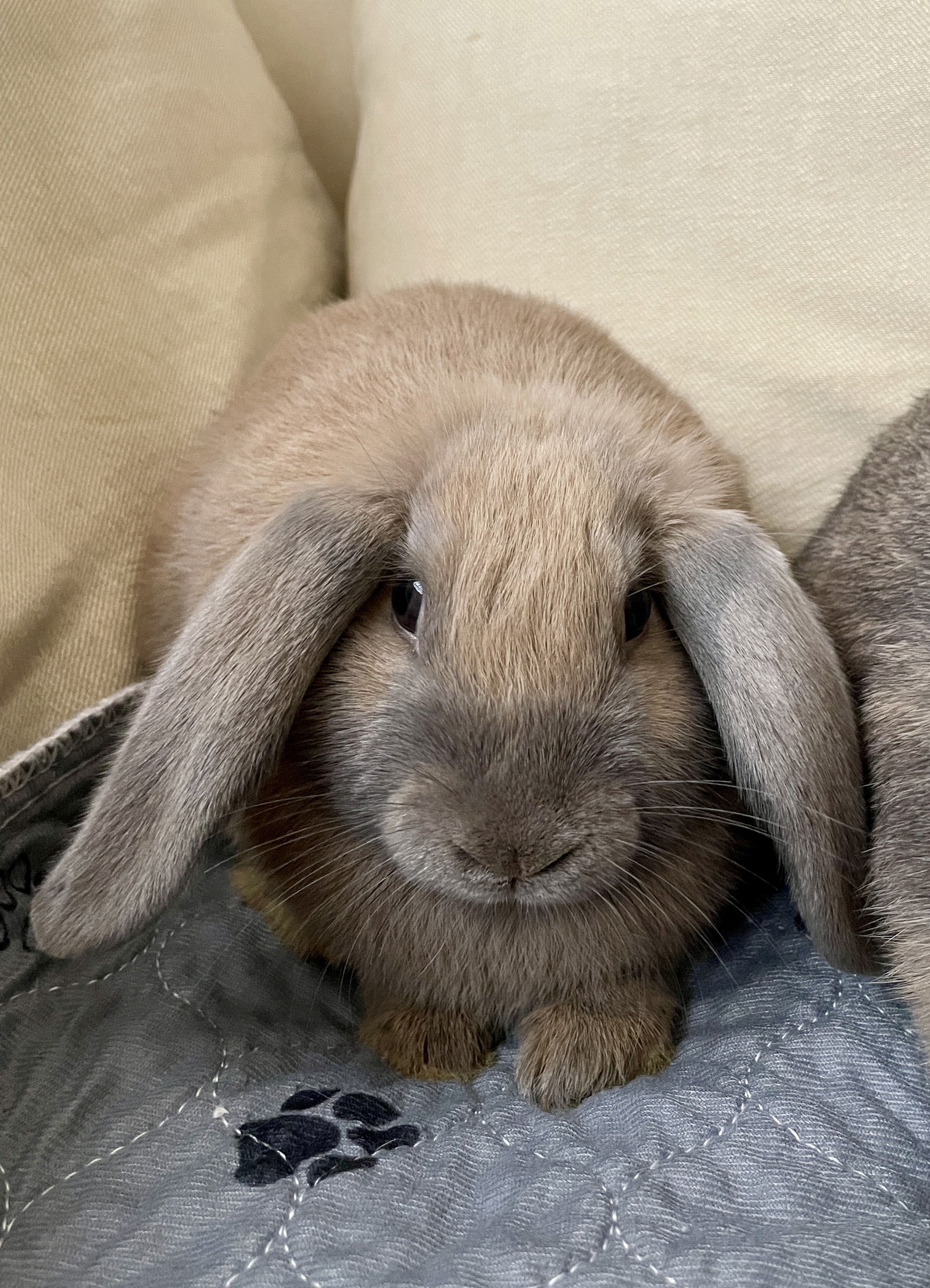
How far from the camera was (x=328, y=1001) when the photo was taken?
3.28 feet

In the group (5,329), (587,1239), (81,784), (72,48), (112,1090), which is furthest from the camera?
(72,48)

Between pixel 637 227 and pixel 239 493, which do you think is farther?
pixel 637 227

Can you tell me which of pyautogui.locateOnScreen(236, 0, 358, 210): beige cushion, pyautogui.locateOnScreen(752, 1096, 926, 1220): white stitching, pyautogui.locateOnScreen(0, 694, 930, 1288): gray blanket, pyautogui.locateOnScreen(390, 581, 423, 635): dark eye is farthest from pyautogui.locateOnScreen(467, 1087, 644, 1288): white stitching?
pyautogui.locateOnScreen(236, 0, 358, 210): beige cushion

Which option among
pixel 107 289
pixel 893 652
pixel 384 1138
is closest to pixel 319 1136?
pixel 384 1138

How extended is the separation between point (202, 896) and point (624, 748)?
0.45m

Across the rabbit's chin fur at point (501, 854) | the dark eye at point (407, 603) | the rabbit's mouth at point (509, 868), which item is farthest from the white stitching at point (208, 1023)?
the dark eye at point (407, 603)

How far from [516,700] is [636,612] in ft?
0.52

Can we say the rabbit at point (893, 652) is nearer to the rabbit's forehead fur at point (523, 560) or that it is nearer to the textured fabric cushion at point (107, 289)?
the rabbit's forehead fur at point (523, 560)

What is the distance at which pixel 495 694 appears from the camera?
76cm

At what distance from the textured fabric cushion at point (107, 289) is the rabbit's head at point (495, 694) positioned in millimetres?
270

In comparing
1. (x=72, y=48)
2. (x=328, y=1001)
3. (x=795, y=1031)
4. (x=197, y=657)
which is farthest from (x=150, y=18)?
(x=795, y=1031)

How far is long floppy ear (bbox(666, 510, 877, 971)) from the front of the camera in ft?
2.64

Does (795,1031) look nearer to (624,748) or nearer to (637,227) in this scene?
(624,748)

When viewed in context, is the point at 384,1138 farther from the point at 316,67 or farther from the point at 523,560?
the point at 316,67
